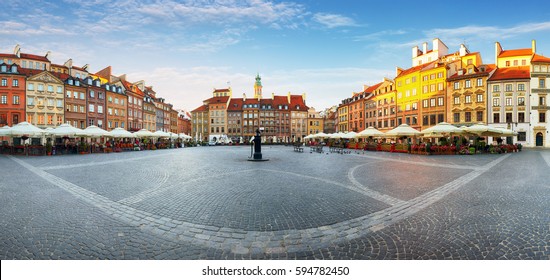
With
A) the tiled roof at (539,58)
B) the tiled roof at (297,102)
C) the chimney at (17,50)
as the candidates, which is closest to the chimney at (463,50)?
the tiled roof at (539,58)

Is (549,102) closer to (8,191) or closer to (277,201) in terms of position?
(277,201)

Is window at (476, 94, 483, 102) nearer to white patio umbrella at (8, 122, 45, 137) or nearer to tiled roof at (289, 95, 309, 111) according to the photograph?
tiled roof at (289, 95, 309, 111)

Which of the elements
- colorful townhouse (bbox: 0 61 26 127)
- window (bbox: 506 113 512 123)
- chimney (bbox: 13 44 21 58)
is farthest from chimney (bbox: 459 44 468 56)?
chimney (bbox: 13 44 21 58)

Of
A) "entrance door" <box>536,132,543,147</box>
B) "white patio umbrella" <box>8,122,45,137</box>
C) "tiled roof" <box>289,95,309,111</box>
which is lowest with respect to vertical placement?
"entrance door" <box>536,132,543,147</box>

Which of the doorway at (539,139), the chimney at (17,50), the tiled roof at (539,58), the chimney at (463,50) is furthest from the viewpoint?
the chimney at (463,50)

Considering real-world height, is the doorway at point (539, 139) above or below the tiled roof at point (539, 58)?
below

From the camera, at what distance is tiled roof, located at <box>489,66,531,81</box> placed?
142ft

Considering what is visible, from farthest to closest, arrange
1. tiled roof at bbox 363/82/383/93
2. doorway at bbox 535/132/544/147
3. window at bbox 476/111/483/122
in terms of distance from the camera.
→ tiled roof at bbox 363/82/383/93 < window at bbox 476/111/483/122 < doorway at bbox 535/132/544/147

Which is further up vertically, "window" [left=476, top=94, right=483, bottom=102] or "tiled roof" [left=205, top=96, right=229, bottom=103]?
"tiled roof" [left=205, top=96, right=229, bottom=103]

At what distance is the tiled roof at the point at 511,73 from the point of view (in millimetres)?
43169

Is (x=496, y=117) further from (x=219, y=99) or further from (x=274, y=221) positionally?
(x=219, y=99)

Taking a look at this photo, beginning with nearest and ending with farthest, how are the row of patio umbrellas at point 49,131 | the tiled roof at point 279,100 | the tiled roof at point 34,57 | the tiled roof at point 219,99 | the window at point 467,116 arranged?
the row of patio umbrellas at point 49,131 → the window at point 467,116 → the tiled roof at point 34,57 → the tiled roof at point 219,99 → the tiled roof at point 279,100

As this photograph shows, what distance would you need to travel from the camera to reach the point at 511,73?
4434cm

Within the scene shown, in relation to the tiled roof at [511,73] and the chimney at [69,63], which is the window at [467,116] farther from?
the chimney at [69,63]
